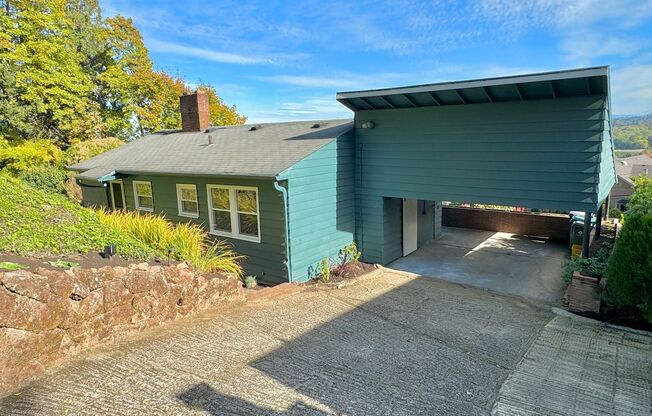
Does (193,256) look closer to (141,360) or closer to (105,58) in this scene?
(141,360)

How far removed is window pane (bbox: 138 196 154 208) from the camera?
11.6m

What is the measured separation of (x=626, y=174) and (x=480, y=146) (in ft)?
134

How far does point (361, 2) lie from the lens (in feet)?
38.5

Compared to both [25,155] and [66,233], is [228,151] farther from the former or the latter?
[25,155]

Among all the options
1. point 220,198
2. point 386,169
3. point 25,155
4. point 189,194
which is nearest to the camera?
point 386,169

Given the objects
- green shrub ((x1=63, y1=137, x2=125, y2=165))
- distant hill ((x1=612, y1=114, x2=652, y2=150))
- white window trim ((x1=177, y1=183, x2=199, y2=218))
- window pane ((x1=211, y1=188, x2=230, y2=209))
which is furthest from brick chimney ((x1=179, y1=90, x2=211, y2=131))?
distant hill ((x1=612, y1=114, x2=652, y2=150))

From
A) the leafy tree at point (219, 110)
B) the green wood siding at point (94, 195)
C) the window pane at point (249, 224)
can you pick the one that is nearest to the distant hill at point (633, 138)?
the leafy tree at point (219, 110)

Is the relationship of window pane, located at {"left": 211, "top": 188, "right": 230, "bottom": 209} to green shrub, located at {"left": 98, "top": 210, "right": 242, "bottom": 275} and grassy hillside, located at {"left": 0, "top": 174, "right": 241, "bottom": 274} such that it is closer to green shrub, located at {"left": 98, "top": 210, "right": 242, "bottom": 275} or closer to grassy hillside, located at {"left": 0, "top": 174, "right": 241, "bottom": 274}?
green shrub, located at {"left": 98, "top": 210, "right": 242, "bottom": 275}

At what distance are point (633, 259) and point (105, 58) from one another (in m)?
28.3

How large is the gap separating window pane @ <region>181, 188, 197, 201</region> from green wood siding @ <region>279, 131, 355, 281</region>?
3.48 metres

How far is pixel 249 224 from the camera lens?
9.21 m

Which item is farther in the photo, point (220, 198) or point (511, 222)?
point (511, 222)

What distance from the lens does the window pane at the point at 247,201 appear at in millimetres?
8950

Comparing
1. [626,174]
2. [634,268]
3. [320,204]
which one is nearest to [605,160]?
[634,268]
